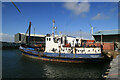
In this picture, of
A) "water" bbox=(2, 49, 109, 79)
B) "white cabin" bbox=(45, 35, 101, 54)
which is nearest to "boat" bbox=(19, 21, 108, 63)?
"white cabin" bbox=(45, 35, 101, 54)

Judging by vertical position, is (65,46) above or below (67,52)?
above

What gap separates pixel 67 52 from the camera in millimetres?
22297

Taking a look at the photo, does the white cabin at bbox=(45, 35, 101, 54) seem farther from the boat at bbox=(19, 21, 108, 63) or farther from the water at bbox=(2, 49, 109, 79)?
the water at bbox=(2, 49, 109, 79)

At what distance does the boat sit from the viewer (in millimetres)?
20656

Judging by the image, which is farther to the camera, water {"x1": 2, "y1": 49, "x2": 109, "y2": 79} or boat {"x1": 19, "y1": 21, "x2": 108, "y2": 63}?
boat {"x1": 19, "y1": 21, "x2": 108, "y2": 63}

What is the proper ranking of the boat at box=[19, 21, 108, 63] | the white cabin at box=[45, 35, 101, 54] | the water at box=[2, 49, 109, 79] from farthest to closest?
1. the white cabin at box=[45, 35, 101, 54]
2. the boat at box=[19, 21, 108, 63]
3. the water at box=[2, 49, 109, 79]

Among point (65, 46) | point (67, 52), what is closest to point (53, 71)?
point (67, 52)

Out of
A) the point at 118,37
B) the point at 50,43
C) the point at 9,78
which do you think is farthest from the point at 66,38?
the point at 118,37

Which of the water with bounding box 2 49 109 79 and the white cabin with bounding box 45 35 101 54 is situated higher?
the white cabin with bounding box 45 35 101 54

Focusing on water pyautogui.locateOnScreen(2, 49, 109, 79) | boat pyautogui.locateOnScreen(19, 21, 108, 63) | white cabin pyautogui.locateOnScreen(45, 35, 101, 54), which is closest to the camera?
water pyautogui.locateOnScreen(2, 49, 109, 79)

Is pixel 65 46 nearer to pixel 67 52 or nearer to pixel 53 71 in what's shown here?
pixel 67 52

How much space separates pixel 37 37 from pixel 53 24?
68107 mm

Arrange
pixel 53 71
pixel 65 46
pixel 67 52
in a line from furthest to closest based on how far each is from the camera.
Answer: pixel 65 46 < pixel 67 52 < pixel 53 71

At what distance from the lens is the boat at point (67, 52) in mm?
20656
